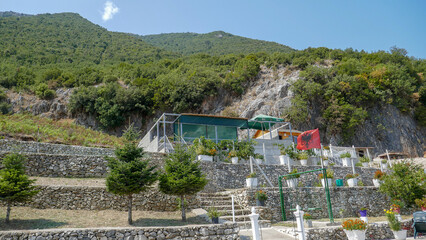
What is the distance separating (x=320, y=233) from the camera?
9195mm

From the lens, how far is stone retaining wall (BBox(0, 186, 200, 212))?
1013 centimetres

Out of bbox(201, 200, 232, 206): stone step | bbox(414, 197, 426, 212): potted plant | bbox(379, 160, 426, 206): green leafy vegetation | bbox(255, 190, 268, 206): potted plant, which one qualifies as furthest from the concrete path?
bbox(379, 160, 426, 206): green leafy vegetation

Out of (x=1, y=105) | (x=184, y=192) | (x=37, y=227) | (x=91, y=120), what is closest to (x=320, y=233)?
(x=184, y=192)

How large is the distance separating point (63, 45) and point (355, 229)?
63.0 meters

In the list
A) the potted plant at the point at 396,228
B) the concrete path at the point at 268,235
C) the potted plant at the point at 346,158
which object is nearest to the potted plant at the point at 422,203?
the potted plant at the point at 396,228

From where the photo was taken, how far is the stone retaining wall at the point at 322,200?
11977mm

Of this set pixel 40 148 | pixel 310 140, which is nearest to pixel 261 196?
pixel 310 140

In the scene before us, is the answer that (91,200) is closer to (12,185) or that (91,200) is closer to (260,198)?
(12,185)

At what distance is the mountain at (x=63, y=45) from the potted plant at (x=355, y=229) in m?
48.4

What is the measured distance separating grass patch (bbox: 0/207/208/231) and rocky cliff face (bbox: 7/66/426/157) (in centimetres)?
2464

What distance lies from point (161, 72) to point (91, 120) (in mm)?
12059

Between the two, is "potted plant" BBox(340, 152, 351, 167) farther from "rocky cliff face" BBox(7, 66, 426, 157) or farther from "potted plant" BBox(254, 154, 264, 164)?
"rocky cliff face" BBox(7, 66, 426, 157)

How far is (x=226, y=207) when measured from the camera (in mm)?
11383

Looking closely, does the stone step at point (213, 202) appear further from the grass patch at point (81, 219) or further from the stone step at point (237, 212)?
the grass patch at point (81, 219)
